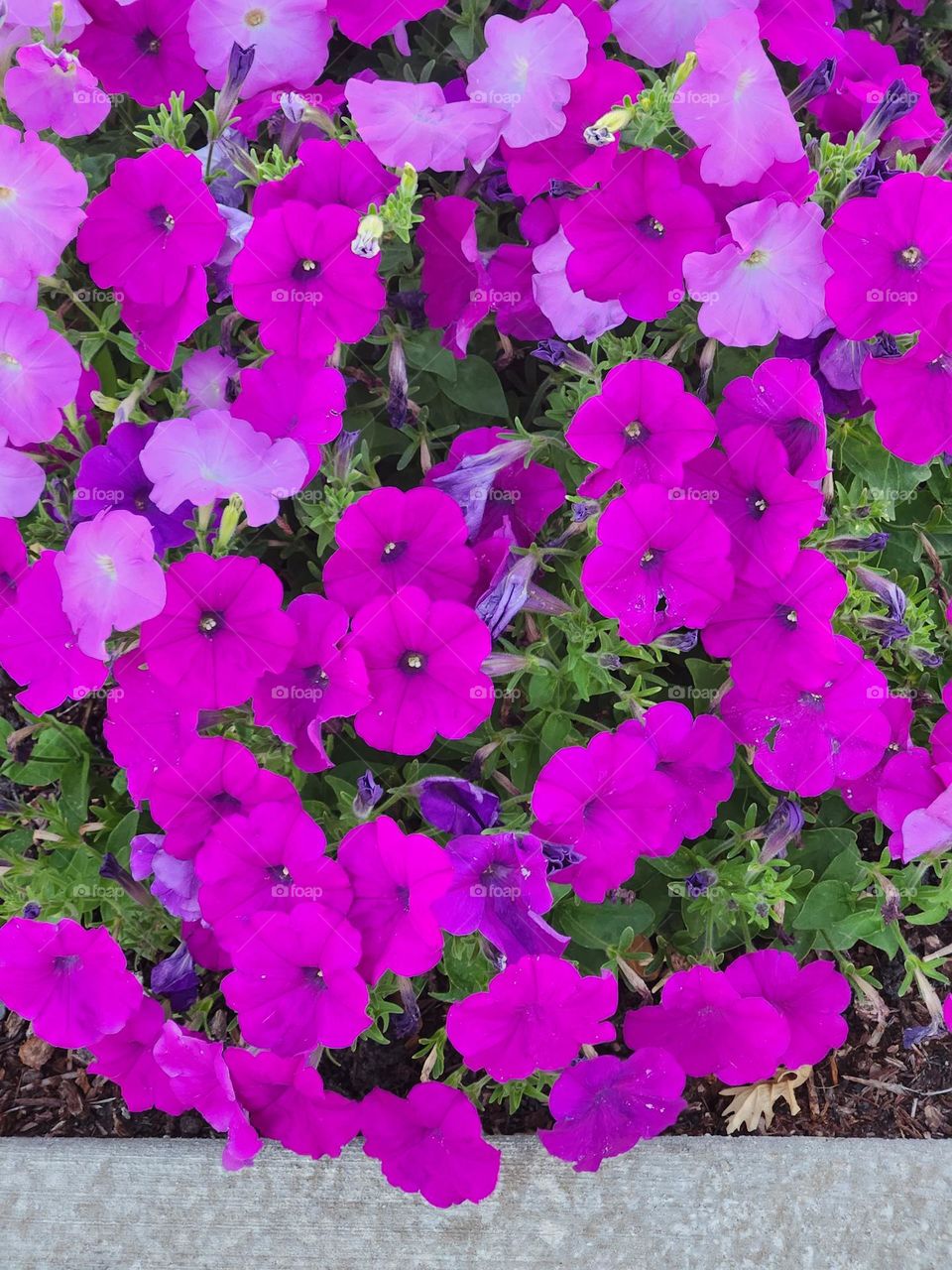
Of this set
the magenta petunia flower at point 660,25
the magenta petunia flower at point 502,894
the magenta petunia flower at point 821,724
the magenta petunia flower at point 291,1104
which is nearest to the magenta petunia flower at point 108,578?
the magenta petunia flower at point 502,894

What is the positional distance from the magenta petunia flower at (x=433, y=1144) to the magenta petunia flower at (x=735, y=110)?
4.85 ft

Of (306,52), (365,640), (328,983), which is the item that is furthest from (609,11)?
(328,983)

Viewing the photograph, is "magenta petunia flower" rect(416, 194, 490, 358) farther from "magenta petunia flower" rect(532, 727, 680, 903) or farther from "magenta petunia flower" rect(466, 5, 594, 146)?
"magenta petunia flower" rect(532, 727, 680, 903)

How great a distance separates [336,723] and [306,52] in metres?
1.14

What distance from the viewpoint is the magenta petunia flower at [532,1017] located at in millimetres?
1595

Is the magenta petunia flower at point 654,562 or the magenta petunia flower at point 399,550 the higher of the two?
the magenta petunia flower at point 654,562

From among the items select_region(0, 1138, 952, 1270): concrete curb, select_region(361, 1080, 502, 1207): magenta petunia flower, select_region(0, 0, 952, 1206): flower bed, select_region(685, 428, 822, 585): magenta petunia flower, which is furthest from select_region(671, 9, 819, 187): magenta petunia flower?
select_region(0, 1138, 952, 1270): concrete curb

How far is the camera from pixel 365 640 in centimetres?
163

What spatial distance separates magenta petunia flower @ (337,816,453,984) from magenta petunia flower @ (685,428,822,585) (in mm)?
636

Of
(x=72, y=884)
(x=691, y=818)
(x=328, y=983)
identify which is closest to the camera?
(x=328, y=983)

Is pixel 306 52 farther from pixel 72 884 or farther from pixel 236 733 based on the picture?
pixel 72 884

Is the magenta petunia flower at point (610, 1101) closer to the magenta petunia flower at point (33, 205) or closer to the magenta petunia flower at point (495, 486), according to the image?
the magenta petunia flower at point (495, 486)

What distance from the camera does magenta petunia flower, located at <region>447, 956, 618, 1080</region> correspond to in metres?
1.59

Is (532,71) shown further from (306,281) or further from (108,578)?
(108,578)
